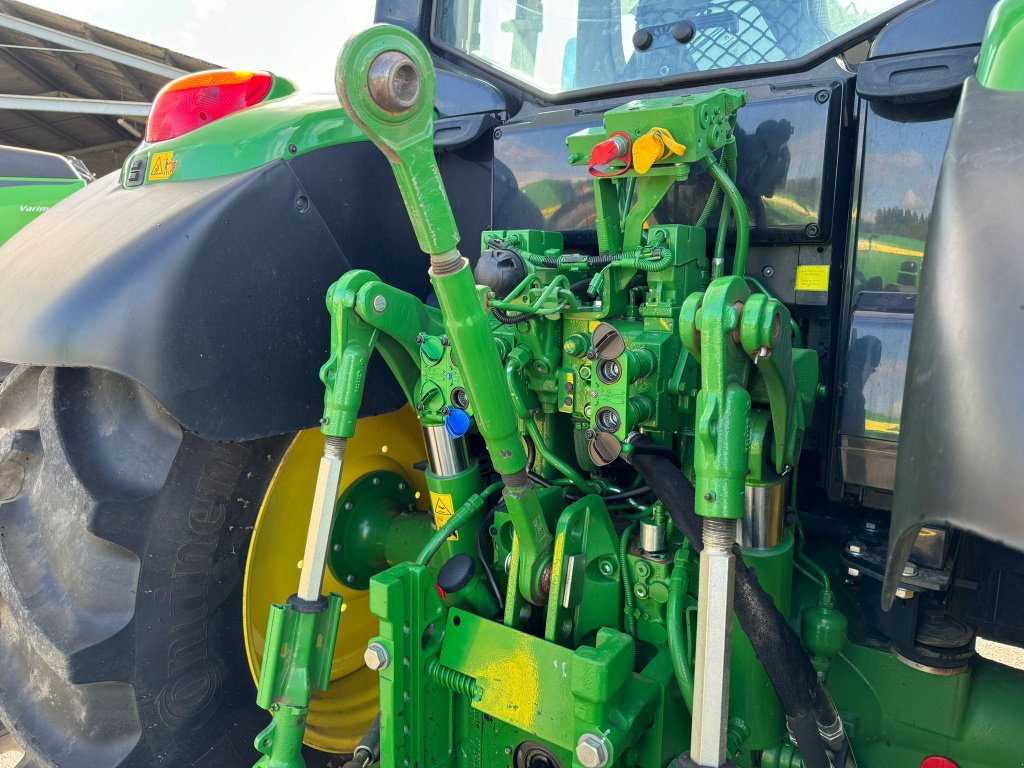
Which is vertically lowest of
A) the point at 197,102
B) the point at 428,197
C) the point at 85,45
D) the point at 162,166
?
the point at 428,197

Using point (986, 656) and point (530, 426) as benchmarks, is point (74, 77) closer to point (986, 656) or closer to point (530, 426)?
point (530, 426)

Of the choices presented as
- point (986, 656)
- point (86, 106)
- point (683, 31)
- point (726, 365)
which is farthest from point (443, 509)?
point (86, 106)

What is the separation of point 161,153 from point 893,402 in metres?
1.40

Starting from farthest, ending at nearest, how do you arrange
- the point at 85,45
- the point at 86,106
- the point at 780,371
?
1. the point at 85,45
2. the point at 86,106
3. the point at 780,371

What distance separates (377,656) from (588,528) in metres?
0.42

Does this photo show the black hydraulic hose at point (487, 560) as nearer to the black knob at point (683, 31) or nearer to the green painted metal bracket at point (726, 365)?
the green painted metal bracket at point (726, 365)

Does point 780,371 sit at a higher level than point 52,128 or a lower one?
lower

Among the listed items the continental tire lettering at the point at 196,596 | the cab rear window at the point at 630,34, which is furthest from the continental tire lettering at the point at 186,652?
the cab rear window at the point at 630,34

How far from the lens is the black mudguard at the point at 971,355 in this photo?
584 millimetres

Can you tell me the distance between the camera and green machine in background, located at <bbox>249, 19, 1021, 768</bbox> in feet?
4.04

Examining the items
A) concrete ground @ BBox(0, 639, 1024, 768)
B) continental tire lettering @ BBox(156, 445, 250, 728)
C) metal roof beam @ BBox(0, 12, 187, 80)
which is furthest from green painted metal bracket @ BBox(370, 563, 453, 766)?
metal roof beam @ BBox(0, 12, 187, 80)

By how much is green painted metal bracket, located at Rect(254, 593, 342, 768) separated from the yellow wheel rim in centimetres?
22

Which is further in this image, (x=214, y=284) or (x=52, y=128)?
(x=52, y=128)

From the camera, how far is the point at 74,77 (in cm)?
1276
